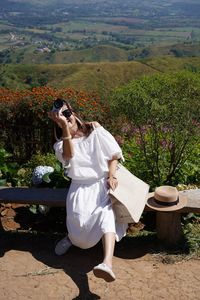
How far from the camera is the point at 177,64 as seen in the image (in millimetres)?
83125

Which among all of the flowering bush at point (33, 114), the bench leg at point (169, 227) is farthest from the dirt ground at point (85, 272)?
the flowering bush at point (33, 114)

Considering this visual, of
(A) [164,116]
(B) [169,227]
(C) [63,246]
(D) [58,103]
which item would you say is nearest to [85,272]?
(C) [63,246]

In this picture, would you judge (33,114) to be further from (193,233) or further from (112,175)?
(193,233)

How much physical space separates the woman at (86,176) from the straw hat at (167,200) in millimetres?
414

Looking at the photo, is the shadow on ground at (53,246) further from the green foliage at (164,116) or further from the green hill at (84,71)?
the green hill at (84,71)

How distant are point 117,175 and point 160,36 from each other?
199 metres

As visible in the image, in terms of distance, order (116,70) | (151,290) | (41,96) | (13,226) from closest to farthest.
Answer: (151,290) → (13,226) → (41,96) → (116,70)

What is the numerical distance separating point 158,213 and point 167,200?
9.4 inches

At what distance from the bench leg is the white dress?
0.45 metres

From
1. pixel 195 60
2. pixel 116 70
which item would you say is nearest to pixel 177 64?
pixel 195 60

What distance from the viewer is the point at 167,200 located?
12.2 feet

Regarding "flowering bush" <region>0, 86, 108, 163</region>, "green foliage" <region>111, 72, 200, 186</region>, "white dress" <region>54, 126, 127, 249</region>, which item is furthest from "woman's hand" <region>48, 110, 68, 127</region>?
"flowering bush" <region>0, 86, 108, 163</region>

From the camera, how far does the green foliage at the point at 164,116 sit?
13.8 ft

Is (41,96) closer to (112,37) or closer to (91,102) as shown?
(91,102)
